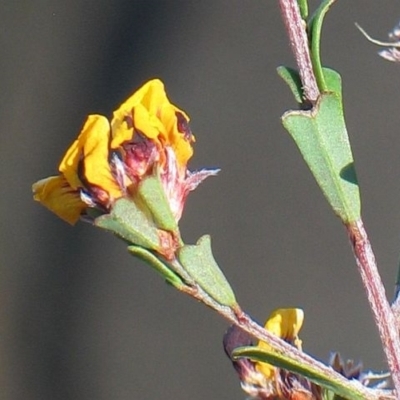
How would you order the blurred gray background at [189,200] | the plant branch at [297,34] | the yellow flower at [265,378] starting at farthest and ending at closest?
the blurred gray background at [189,200] → the yellow flower at [265,378] → the plant branch at [297,34]

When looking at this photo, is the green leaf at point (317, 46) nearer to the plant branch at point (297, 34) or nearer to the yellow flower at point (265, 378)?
the plant branch at point (297, 34)

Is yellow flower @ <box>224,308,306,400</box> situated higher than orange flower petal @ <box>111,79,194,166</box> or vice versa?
orange flower petal @ <box>111,79,194,166</box>

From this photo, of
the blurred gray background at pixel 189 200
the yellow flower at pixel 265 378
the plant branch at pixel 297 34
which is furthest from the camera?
the blurred gray background at pixel 189 200

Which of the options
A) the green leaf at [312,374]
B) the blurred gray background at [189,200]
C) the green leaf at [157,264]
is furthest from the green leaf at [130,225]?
the blurred gray background at [189,200]

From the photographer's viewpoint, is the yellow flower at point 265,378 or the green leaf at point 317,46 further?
the yellow flower at point 265,378

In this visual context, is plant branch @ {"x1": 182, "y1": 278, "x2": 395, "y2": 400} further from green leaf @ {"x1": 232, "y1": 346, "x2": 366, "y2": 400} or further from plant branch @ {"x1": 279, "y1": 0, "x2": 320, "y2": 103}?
plant branch @ {"x1": 279, "y1": 0, "x2": 320, "y2": 103}

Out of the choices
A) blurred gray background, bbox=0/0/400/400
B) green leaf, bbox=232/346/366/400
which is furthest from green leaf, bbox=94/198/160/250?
blurred gray background, bbox=0/0/400/400

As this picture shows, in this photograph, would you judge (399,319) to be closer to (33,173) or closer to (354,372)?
(354,372)
